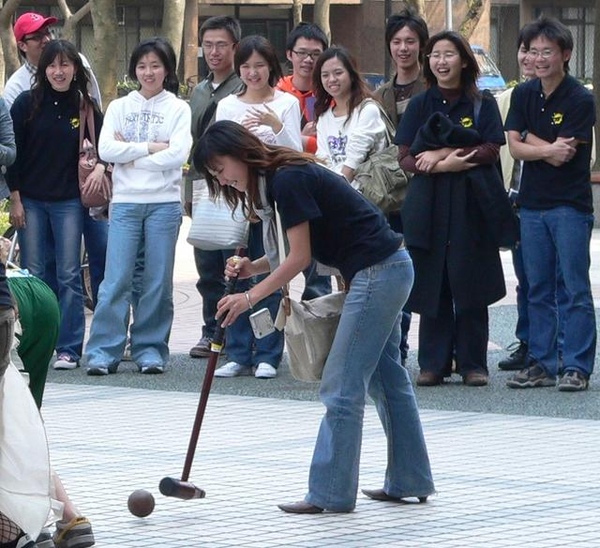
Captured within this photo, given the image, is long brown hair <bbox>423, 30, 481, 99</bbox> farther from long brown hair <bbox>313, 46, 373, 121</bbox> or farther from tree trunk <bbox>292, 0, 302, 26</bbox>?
tree trunk <bbox>292, 0, 302, 26</bbox>

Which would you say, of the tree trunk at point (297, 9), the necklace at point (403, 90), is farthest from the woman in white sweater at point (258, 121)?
the tree trunk at point (297, 9)

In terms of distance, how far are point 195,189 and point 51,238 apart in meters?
1.04

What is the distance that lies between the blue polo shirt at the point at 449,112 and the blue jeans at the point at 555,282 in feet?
1.85

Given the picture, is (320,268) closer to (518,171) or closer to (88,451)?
(88,451)

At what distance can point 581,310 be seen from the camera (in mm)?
9633

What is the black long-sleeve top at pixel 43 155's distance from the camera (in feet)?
34.5

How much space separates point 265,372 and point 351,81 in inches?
73.8

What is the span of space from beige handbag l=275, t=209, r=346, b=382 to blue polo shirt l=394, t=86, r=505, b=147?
10.4 ft

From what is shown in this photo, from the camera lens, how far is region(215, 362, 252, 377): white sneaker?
34.2 ft

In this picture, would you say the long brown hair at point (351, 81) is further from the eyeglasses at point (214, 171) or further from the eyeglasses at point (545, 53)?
the eyeglasses at point (214, 171)

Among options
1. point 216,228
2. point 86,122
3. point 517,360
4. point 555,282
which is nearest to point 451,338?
point 555,282

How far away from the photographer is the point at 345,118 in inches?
401

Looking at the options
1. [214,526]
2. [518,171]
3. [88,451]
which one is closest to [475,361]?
[518,171]

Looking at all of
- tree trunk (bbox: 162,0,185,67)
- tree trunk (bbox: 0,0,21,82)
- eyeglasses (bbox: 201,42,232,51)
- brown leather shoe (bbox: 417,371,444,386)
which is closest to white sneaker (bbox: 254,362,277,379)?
brown leather shoe (bbox: 417,371,444,386)
